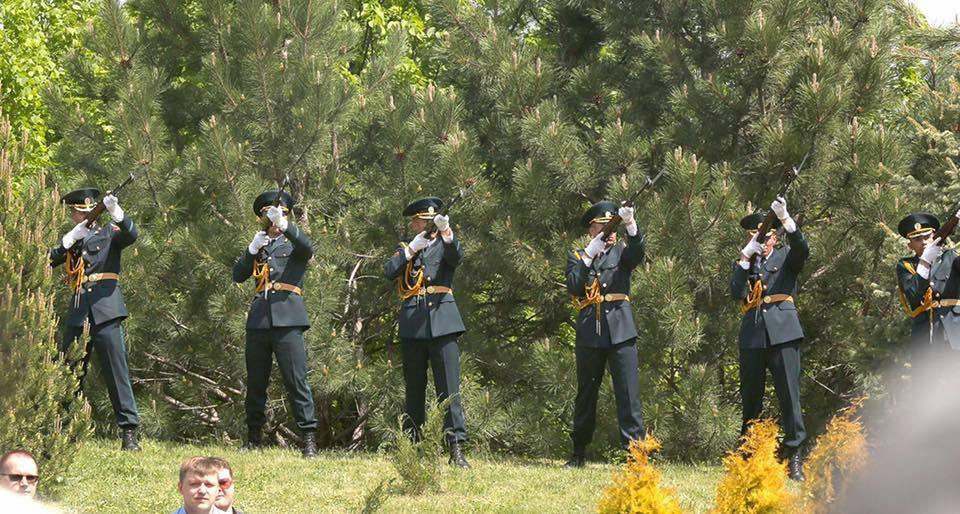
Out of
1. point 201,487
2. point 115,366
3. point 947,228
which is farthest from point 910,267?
point 201,487

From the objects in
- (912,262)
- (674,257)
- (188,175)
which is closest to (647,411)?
(674,257)

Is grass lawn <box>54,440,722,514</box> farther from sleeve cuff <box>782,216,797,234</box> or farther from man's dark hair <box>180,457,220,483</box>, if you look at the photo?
man's dark hair <box>180,457,220,483</box>

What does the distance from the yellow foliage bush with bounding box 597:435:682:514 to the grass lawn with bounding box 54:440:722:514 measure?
1.06 metres

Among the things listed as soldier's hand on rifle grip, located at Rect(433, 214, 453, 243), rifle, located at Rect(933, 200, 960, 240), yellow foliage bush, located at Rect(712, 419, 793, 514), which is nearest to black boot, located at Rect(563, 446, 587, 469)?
soldier's hand on rifle grip, located at Rect(433, 214, 453, 243)

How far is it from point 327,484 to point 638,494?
3008mm

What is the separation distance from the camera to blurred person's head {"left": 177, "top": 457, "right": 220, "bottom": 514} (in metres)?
4.11

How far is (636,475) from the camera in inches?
198

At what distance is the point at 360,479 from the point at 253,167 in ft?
14.2

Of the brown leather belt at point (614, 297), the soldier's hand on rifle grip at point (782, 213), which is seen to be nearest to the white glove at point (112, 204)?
the brown leather belt at point (614, 297)

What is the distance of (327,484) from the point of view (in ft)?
24.7

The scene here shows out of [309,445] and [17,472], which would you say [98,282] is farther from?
[17,472]

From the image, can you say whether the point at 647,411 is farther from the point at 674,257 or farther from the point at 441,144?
the point at 441,144

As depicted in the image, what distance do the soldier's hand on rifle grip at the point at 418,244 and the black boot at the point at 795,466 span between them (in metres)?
2.78

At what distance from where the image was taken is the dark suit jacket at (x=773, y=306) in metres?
8.68
